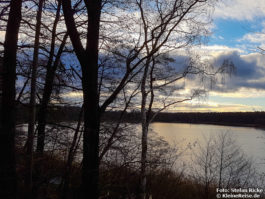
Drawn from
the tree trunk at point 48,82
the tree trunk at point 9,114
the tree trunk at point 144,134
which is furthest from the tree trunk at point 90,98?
the tree trunk at point 144,134

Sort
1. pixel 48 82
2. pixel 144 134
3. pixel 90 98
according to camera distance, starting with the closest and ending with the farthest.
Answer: pixel 90 98 → pixel 48 82 → pixel 144 134

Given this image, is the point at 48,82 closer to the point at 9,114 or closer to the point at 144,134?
the point at 9,114

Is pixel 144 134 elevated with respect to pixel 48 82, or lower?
lower

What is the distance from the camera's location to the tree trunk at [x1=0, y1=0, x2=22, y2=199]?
200 inches

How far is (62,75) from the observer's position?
7.73m

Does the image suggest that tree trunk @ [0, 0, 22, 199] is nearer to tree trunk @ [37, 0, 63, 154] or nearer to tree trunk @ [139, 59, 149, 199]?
tree trunk @ [37, 0, 63, 154]

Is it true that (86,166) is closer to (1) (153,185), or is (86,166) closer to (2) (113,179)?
(2) (113,179)

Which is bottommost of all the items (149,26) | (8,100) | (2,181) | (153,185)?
(153,185)

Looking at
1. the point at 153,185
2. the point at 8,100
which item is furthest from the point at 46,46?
the point at 153,185

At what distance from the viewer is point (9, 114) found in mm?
5301

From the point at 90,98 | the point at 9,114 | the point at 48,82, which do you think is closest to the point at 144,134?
the point at 48,82

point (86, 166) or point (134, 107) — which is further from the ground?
point (134, 107)

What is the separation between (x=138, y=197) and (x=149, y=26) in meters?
5.85

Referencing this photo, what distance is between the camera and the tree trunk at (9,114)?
5.08 meters
